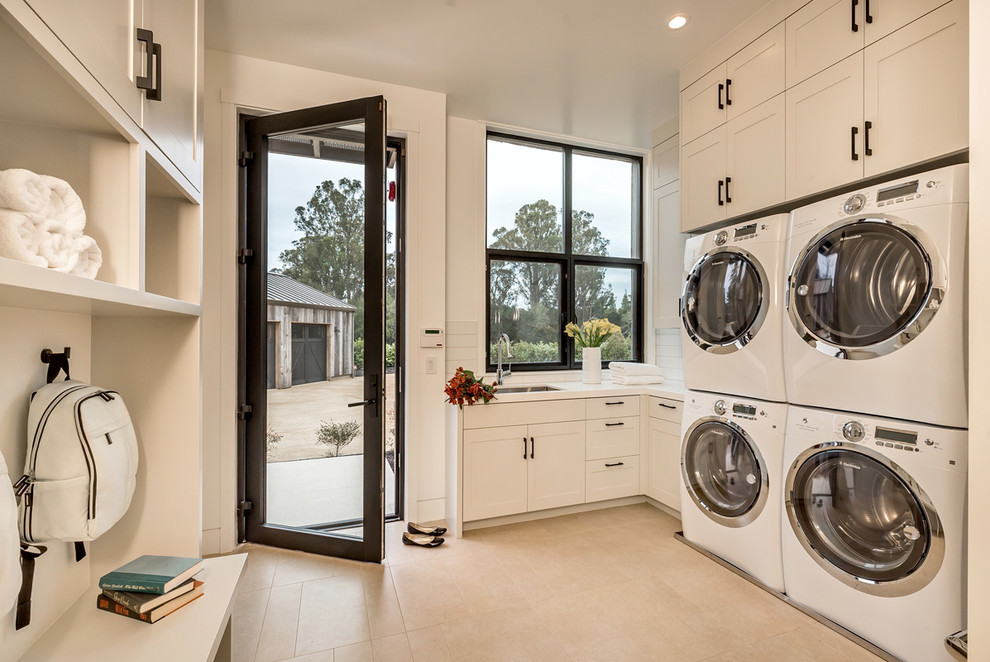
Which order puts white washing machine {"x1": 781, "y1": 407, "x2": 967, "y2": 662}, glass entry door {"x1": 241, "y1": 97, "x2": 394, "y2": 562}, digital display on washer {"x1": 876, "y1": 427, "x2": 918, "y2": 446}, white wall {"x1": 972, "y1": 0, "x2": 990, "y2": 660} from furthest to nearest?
glass entry door {"x1": 241, "y1": 97, "x2": 394, "y2": 562} → digital display on washer {"x1": 876, "y1": 427, "x2": 918, "y2": 446} → white washing machine {"x1": 781, "y1": 407, "x2": 967, "y2": 662} → white wall {"x1": 972, "y1": 0, "x2": 990, "y2": 660}

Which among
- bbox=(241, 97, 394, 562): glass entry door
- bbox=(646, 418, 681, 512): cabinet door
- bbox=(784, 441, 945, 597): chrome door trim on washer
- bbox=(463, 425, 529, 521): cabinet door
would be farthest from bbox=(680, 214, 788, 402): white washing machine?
bbox=(241, 97, 394, 562): glass entry door

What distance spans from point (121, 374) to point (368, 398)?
3.95ft

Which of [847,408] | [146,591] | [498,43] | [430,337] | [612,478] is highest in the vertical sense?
[498,43]

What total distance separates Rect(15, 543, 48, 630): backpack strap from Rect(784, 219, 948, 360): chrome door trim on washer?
2620mm

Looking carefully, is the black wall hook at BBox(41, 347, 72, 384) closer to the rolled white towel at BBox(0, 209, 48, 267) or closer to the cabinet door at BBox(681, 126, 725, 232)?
the rolled white towel at BBox(0, 209, 48, 267)

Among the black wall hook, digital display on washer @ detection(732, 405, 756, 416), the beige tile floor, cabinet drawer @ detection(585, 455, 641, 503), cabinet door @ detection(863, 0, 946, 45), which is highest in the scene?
cabinet door @ detection(863, 0, 946, 45)

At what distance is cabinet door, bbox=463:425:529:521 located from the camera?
2916 millimetres

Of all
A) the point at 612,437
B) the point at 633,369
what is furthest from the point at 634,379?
the point at 612,437

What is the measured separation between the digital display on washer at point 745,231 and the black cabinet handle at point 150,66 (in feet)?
7.92

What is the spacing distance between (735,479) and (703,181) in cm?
168

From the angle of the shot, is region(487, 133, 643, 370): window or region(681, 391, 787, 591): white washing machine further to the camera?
region(487, 133, 643, 370): window

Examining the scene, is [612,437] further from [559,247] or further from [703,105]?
[703,105]

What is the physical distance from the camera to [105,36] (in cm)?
90

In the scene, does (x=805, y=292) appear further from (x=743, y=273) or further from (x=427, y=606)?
(x=427, y=606)
